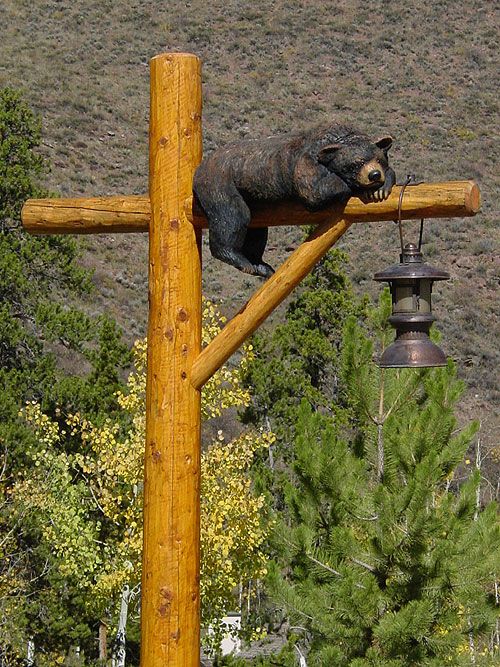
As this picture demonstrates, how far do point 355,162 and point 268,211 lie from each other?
14.3 inches

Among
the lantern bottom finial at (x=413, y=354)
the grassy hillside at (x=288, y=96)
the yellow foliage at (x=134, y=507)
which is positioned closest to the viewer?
the lantern bottom finial at (x=413, y=354)

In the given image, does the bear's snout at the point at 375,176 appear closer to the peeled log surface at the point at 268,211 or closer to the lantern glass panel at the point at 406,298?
the peeled log surface at the point at 268,211

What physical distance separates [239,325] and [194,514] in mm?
582

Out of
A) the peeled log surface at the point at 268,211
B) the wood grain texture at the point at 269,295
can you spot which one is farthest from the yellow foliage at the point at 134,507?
the wood grain texture at the point at 269,295

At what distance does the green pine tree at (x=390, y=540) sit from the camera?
6816 millimetres

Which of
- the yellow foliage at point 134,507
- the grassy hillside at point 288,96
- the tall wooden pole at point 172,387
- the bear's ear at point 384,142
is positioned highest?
the grassy hillside at point 288,96

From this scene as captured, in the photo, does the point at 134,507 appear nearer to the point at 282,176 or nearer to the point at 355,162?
the point at 282,176

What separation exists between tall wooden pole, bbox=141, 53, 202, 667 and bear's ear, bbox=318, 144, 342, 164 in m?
0.49

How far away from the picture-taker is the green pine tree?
22.4 feet

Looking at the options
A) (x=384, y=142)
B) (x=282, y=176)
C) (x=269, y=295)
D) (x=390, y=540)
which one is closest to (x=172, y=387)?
(x=269, y=295)

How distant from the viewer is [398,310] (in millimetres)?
3367

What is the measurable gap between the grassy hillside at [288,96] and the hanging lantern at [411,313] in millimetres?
17472

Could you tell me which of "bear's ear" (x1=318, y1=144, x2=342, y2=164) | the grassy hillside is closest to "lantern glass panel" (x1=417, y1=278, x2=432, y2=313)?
"bear's ear" (x1=318, y1=144, x2=342, y2=164)

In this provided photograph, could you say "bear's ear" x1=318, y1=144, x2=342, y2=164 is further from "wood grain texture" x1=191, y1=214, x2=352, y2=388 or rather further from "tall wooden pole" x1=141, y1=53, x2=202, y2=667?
"tall wooden pole" x1=141, y1=53, x2=202, y2=667
